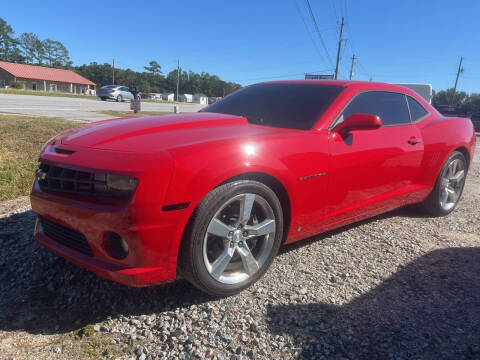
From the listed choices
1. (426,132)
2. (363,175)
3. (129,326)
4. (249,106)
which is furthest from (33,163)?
(426,132)

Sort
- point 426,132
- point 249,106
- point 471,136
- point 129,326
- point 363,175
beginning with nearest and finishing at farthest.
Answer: point 129,326 → point 363,175 → point 249,106 → point 426,132 → point 471,136

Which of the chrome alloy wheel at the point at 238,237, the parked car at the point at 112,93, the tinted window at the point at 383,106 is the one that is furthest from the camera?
the parked car at the point at 112,93

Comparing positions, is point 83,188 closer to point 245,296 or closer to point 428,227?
point 245,296

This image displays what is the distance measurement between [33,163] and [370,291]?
4.61 m

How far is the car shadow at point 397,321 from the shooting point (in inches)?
73.3

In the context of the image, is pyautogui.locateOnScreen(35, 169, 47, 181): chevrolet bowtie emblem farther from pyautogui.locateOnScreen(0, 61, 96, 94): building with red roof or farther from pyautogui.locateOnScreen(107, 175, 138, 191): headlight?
pyautogui.locateOnScreen(0, 61, 96, 94): building with red roof

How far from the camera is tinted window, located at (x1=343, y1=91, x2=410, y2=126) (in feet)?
10.1

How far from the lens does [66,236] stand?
2.13 m

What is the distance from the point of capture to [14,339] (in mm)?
1851

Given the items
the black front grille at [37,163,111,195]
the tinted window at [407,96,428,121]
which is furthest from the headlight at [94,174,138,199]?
the tinted window at [407,96,428,121]

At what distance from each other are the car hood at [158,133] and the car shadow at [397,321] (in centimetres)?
115

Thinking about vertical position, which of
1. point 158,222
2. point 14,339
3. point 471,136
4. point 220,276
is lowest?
point 14,339

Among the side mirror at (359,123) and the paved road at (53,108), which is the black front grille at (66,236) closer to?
the side mirror at (359,123)

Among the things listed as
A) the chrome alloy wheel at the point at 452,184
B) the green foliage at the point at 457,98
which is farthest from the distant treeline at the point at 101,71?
the chrome alloy wheel at the point at 452,184
